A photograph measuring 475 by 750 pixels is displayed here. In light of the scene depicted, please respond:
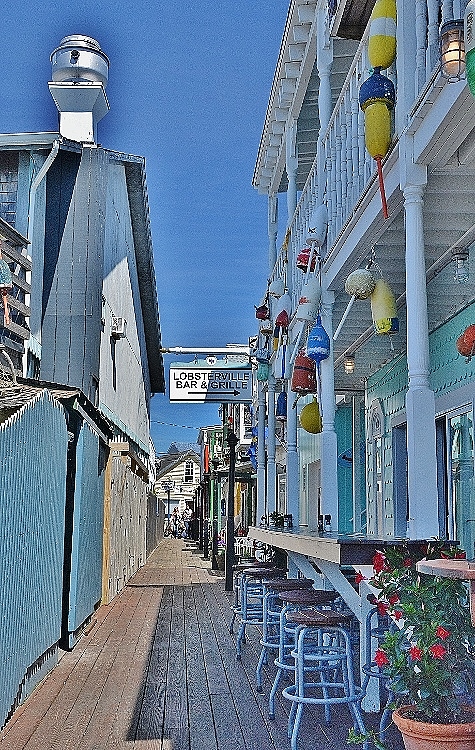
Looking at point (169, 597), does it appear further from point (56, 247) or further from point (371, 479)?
point (56, 247)

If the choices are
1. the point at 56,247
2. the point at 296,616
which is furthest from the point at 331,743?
the point at 56,247

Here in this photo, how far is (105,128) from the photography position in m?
15.3

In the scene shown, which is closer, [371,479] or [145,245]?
[371,479]

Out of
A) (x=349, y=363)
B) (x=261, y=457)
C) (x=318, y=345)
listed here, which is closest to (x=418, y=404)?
(x=318, y=345)

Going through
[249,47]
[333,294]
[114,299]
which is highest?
[249,47]

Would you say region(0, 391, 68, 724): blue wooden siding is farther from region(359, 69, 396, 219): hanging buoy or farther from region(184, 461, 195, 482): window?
region(184, 461, 195, 482): window

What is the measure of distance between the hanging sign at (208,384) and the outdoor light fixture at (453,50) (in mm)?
17378

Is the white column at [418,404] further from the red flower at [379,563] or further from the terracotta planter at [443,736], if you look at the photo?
the terracotta planter at [443,736]

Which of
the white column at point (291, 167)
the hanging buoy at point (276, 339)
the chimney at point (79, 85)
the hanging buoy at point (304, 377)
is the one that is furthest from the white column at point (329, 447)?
the chimney at point (79, 85)

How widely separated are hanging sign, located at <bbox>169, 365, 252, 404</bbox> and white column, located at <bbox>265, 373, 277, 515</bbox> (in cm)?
768

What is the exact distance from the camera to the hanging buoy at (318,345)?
772 centimetres

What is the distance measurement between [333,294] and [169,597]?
26.5 feet

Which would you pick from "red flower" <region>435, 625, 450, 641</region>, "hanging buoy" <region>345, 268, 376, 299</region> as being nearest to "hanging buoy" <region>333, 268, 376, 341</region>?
"hanging buoy" <region>345, 268, 376, 299</region>

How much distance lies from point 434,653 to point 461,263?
3.64 meters
